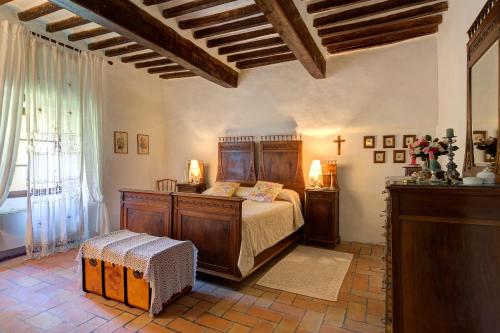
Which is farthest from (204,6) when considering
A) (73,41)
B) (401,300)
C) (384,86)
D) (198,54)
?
(401,300)

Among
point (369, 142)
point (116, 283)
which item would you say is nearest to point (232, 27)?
point (369, 142)

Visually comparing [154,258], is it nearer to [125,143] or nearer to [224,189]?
[224,189]

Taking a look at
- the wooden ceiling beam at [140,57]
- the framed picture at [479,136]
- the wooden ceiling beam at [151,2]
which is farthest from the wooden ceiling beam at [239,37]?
the framed picture at [479,136]

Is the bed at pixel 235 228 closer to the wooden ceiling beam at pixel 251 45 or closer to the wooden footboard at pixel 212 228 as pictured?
the wooden footboard at pixel 212 228

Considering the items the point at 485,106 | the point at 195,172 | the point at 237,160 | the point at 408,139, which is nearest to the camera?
the point at 485,106

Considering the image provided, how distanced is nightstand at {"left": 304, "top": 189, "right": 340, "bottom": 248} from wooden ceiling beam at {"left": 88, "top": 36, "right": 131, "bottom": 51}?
359cm

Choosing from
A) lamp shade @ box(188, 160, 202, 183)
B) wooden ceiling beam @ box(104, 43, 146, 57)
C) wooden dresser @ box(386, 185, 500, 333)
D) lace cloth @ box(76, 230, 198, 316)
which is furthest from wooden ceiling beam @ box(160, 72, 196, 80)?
wooden dresser @ box(386, 185, 500, 333)

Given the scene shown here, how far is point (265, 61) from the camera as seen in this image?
4.88 metres

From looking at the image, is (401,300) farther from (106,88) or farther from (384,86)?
(106,88)

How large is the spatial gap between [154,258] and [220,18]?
2779 millimetres

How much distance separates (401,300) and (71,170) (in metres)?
4.35

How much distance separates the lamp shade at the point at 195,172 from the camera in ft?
17.9

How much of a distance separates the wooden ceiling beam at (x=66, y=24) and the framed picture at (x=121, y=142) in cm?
174

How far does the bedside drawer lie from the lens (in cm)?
421
